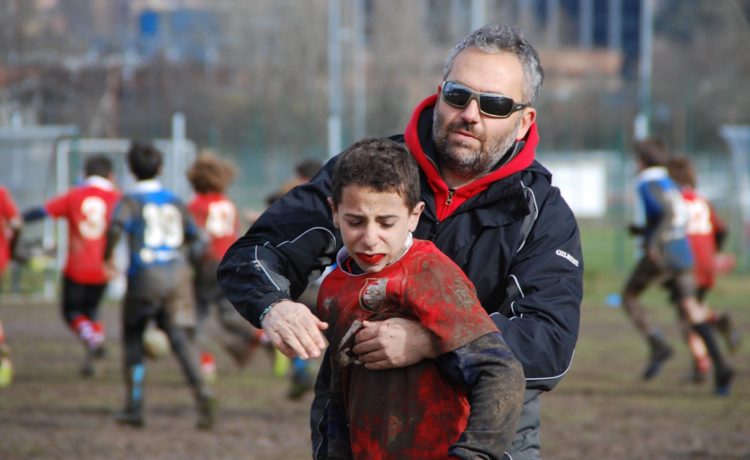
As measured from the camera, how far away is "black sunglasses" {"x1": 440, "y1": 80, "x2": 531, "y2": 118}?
3.46m

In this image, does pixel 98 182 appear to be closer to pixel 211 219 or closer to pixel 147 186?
pixel 211 219

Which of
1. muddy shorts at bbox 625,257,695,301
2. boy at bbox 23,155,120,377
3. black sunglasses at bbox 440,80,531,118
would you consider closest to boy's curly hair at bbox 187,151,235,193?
boy at bbox 23,155,120,377

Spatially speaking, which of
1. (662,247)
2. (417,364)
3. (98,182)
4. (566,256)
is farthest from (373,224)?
(98,182)

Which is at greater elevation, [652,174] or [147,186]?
[147,186]

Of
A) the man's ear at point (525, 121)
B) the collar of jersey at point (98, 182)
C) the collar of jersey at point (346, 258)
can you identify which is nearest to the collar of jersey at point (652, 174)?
the collar of jersey at point (98, 182)

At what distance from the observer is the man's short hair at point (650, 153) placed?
1102 cm

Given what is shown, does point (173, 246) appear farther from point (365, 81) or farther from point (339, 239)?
point (365, 81)

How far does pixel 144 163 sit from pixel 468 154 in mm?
6158

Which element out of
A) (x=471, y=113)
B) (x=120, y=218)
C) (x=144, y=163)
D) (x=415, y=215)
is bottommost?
(x=120, y=218)

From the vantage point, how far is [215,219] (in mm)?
11516

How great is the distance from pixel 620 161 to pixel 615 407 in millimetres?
14713

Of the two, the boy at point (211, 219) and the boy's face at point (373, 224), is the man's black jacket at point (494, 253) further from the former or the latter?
the boy at point (211, 219)

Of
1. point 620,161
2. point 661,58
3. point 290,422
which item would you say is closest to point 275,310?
point 290,422

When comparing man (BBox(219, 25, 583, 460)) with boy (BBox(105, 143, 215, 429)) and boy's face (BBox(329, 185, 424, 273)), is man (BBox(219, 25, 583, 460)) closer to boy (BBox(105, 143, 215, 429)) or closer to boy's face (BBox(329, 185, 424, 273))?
boy's face (BBox(329, 185, 424, 273))
